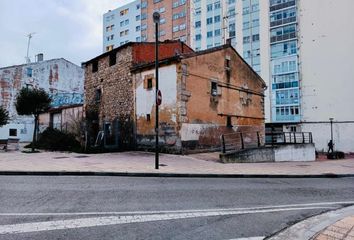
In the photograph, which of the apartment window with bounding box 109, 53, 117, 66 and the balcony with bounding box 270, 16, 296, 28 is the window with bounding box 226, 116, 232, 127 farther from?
the balcony with bounding box 270, 16, 296, 28

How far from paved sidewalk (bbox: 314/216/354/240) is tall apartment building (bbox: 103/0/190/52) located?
61531mm

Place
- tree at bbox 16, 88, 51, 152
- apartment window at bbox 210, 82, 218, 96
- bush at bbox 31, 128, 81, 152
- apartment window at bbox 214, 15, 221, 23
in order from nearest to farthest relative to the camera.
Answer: tree at bbox 16, 88, 51, 152, apartment window at bbox 210, 82, 218, 96, bush at bbox 31, 128, 81, 152, apartment window at bbox 214, 15, 221, 23

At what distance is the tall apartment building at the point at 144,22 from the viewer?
6562cm

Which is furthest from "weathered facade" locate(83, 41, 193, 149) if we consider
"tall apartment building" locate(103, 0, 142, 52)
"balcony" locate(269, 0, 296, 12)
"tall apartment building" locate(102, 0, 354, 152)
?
"tall apartment building" locate(103, 0, 142, 52)

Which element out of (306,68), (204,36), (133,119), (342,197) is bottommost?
(342,197)

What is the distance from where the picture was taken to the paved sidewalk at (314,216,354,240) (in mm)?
4543

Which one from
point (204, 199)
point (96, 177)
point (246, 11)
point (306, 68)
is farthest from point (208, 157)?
point (246, 11)

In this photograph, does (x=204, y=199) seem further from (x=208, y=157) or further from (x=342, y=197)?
(x=208, y=157)

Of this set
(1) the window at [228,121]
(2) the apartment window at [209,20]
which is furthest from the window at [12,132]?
(2) the apartment window at [209,20]

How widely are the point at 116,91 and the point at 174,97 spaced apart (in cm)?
638

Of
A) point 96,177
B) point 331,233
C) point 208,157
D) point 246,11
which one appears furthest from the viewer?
point 246,11

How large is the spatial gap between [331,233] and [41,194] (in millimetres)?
6056

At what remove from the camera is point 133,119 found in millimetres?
21094

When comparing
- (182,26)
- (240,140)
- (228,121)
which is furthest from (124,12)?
(240,140)
